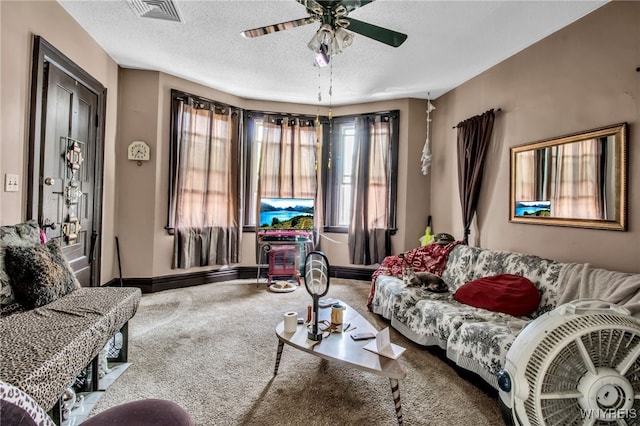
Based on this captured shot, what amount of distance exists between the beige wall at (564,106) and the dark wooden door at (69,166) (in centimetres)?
425

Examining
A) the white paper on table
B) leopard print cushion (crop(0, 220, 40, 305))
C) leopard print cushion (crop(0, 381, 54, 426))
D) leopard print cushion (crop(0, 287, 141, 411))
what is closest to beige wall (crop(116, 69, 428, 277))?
leopard print cushion (crop(0, 220, 40, 305))

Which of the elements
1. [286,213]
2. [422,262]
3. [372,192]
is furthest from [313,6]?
[372,192]

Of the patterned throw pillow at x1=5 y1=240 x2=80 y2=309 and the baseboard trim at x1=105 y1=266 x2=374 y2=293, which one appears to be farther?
the baseboard trim at x1=105 y1=266 x2=374 y2=293

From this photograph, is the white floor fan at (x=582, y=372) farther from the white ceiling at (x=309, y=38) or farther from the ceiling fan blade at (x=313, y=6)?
the white ceiling at (x=309, y=38)

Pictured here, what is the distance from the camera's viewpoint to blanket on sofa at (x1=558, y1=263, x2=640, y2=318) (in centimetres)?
172

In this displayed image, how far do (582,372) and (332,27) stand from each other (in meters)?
2.19

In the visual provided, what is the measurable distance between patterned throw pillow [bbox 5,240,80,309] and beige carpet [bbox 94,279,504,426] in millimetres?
696

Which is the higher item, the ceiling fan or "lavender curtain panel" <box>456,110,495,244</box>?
the ceiling fan

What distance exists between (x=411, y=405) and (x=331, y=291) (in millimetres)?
2375

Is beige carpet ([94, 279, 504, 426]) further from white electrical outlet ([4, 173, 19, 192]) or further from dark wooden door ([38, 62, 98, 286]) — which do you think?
white electrical outlet ([4, 173, 19, 192])

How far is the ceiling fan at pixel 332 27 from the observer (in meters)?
1.88

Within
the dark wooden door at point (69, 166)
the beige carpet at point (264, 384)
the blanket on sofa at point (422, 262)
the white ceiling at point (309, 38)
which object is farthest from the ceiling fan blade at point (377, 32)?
the dark wooden door at point (69, 166)

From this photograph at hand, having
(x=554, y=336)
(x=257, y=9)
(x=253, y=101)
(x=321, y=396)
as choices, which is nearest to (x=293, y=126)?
(x=253, y=101)

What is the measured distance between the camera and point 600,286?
6.25ft
